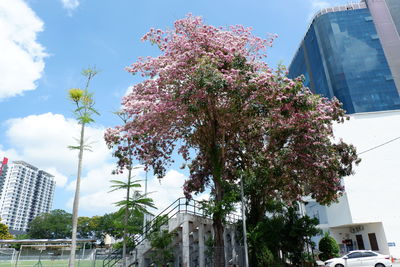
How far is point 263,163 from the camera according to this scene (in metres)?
16.6

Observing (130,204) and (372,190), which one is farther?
(372,190)

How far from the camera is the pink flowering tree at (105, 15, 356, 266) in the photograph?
41.0 feet

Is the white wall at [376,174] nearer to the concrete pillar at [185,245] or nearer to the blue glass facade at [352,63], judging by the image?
the blue glass facade at [352,63]

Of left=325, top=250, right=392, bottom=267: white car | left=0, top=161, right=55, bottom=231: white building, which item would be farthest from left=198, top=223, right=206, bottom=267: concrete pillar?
left=0, top=161, right=55, bottom=231: white building

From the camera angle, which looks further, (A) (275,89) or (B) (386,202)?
(B) (386,202)

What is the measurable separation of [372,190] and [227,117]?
77.5ft

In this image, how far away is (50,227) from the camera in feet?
224

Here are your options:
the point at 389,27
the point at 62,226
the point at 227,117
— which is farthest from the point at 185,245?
the point at 62,226

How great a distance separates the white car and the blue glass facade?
119 feet

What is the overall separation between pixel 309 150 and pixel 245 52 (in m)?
5.90

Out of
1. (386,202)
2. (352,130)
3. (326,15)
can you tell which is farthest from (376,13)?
(386,202)

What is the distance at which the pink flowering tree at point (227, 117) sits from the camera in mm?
12484

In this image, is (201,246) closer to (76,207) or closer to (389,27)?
(76,207)

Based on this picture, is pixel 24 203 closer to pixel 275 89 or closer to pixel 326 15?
pixel 326 15
